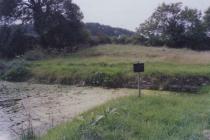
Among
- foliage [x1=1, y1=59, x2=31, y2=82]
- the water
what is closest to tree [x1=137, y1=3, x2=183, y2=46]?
foliage [x1=1, y1=59, x2=31, y2=82]

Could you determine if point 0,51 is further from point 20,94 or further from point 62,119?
point 62,119

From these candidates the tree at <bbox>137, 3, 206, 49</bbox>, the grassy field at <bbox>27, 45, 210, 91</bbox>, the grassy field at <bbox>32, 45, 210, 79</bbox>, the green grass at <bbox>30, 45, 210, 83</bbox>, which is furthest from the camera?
the tree at <bbox>137, 3, 206, 49</bbox>

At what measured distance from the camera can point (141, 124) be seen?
8.84 meters

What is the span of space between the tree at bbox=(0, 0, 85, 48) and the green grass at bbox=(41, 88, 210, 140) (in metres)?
20.1

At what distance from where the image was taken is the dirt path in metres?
12.0

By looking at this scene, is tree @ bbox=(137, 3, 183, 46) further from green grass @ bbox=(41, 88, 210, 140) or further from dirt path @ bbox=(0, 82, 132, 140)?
green grass @ bbox=(41, 88, 210, 140)

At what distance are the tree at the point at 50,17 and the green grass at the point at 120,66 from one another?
15.7 ft

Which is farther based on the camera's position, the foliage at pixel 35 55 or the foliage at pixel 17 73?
the foliage at pixel 35 55

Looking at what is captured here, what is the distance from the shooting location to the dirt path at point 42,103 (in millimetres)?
12017

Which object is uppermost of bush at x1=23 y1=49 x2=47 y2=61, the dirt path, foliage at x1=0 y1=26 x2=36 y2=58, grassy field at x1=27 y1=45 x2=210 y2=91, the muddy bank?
foliage at x1=0 y1=26 x2=36 y2=58

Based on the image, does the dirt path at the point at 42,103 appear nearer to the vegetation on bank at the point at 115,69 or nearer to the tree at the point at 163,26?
the vegetation on bank at the point at 115,69

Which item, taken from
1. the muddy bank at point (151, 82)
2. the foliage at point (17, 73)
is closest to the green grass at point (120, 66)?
the muddy bank at point (151, 82)

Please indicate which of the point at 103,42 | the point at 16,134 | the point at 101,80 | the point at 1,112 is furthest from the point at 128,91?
the point at 103,42

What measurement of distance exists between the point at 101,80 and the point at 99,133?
40.3ft
